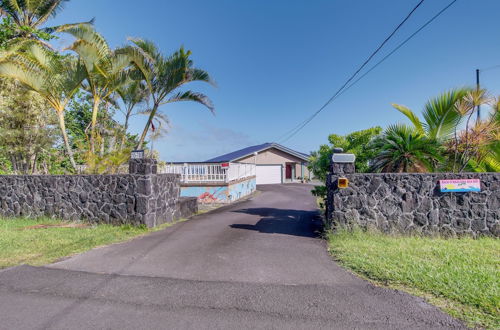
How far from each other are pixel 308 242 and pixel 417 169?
368 cm

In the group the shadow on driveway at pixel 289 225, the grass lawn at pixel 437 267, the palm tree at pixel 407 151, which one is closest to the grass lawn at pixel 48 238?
the shadow on driveway at pixel 289 225

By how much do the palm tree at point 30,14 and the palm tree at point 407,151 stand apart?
15918 millimetres

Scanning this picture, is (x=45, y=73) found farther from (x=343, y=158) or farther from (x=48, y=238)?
(x=343, y=158)

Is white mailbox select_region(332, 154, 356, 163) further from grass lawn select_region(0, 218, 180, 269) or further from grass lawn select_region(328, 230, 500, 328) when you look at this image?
grass lawn select_region(0, 218, 180, 269)

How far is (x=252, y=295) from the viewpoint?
322 centimetres

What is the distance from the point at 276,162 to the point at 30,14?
21092mm

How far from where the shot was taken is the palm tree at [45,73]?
792cm

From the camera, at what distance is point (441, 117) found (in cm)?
644

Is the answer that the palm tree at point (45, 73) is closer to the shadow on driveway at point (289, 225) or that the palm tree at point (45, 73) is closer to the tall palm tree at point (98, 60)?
the tall palm tree at point (98, 60)

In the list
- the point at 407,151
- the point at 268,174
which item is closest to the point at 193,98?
the point at 407,151

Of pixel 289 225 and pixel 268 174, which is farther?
pixel 268 174

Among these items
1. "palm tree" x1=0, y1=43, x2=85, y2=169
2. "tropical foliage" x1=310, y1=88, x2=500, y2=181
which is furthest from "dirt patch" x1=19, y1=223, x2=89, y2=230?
"tropical foliage" x1=310, y1=88, x2=500, y2=181

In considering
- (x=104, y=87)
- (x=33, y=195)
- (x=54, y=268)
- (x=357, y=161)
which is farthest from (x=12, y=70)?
(x=357, y=161)

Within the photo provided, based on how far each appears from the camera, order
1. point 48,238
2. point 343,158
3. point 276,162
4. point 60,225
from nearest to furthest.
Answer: point 48,238, point 343,158, point 60,225, point 276,162
